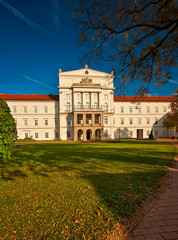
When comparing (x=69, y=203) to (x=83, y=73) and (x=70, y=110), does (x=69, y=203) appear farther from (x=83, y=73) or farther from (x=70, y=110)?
(x=83, y=73)

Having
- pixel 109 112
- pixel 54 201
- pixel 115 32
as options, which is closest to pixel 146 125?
pixel 109 112

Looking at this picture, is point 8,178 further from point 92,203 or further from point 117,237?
point 117,237

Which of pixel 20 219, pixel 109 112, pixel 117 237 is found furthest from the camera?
pixel 109 112

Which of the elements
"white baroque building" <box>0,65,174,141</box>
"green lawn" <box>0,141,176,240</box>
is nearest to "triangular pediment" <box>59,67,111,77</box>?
"white baroque building" <box>0,65,174,141</box>

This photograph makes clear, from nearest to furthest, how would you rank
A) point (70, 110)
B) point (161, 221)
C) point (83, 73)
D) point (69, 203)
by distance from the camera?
1. point (161, 221)
2. point (69, 203)
3. point (70, 110)
4. point (83, 73)

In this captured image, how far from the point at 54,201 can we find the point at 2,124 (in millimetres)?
3269

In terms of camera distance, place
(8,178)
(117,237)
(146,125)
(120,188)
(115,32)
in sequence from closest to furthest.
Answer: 1. (117,237)
2. (120,188)
3. (8,178)
4. (115,32)
5. (146,125)

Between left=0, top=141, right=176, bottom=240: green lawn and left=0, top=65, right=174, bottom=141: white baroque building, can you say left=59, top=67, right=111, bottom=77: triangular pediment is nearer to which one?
left=0, top=65, right=174, bottom=141: white baroque building

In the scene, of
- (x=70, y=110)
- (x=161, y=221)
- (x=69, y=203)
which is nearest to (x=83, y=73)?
(x=70, y=110)

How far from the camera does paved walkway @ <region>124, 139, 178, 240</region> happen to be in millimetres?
2564

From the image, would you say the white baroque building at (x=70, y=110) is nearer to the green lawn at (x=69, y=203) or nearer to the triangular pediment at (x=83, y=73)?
the triangular pediment at (x=83, y=73)

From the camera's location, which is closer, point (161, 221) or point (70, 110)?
point (161, 221)

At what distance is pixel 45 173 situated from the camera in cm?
654

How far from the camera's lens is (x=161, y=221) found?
9.78 ft
